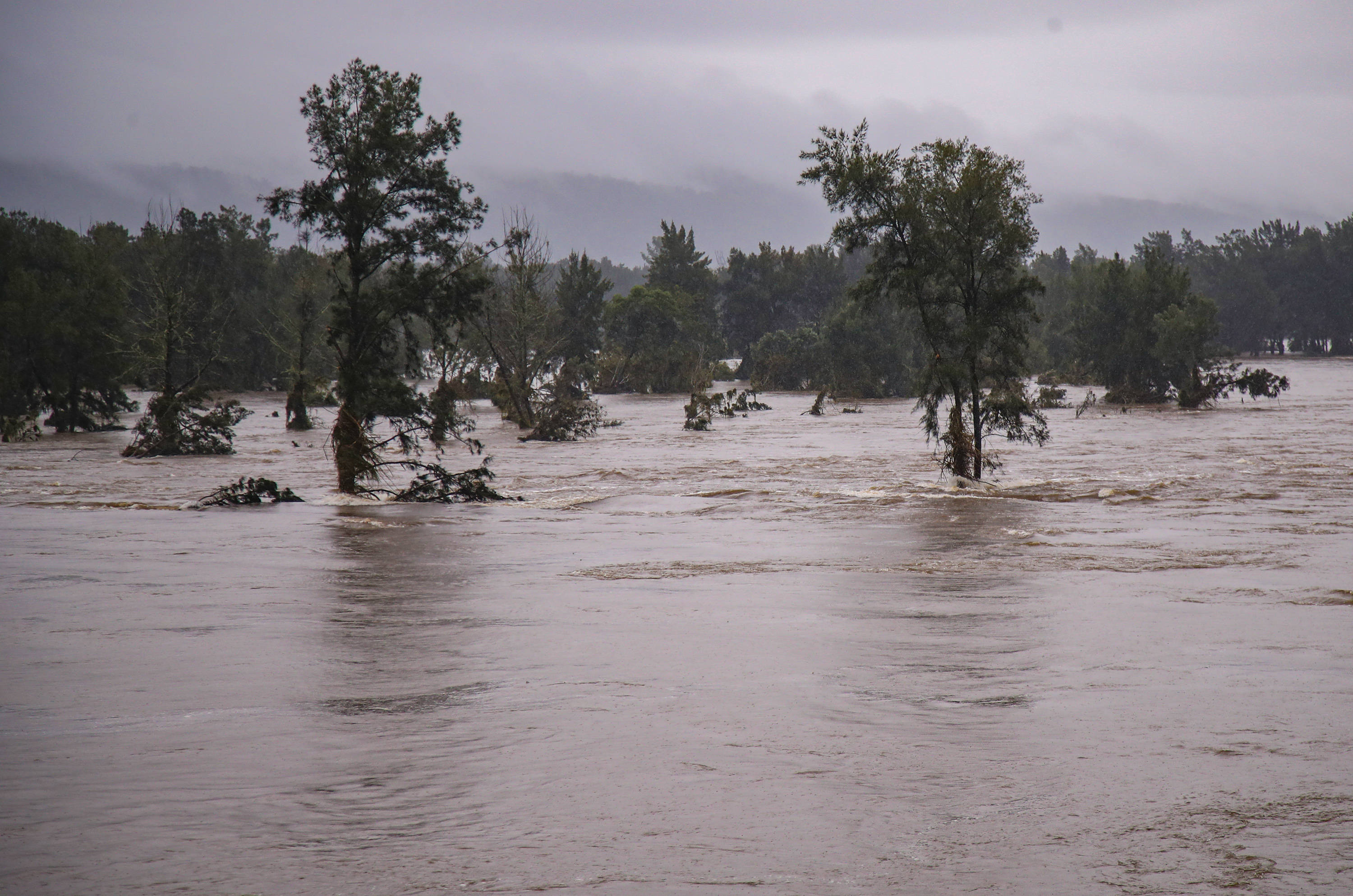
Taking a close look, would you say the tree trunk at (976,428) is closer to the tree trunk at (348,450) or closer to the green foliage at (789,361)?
the tree trunk at (348,450)

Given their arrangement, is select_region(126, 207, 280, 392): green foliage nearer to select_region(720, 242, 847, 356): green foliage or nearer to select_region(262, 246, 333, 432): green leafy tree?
select_region(262, 246, 333, 432): green leafy tree

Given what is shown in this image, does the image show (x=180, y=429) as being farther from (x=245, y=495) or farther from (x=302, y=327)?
(x=245, y=495)

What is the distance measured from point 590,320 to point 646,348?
5.30 meters

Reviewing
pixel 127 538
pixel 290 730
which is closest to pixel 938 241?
pixel 127 538

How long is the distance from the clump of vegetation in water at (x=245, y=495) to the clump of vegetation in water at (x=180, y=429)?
15.4 metres

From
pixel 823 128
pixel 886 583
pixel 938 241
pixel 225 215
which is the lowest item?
pixel 886 583

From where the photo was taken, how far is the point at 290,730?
756cm

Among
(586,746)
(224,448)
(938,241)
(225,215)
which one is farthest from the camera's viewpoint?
(225,215)

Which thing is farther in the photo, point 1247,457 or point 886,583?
point 1247,457

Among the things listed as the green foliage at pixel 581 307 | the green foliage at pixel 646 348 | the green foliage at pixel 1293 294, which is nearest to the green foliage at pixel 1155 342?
the green foliage at pixel 646 348

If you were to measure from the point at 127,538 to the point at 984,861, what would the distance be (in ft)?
57.8

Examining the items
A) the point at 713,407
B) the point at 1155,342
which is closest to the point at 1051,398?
the point at 1155,342

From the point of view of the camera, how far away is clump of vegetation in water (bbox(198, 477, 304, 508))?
2566 cm

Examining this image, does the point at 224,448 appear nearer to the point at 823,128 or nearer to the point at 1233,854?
the point at 823,128
